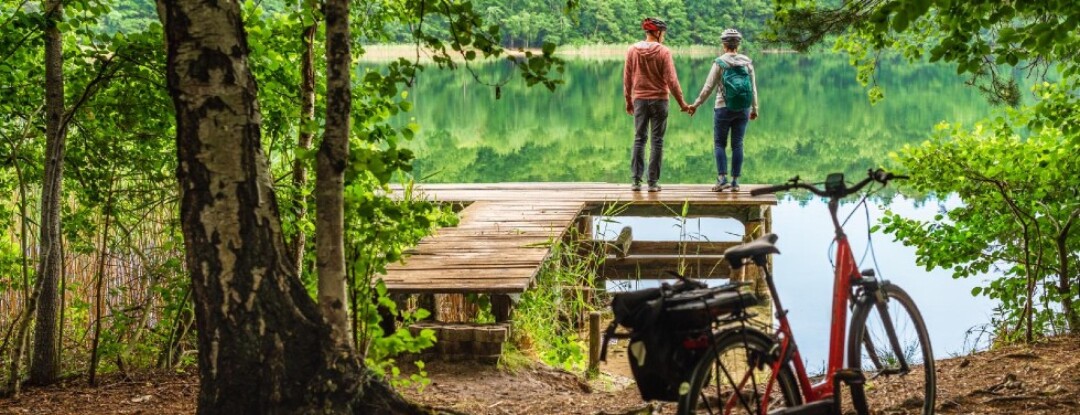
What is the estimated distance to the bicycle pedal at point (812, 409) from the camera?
11.0ft

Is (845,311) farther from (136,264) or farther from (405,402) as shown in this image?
(136,264)

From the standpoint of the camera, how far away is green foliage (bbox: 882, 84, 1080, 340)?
664 centimetres

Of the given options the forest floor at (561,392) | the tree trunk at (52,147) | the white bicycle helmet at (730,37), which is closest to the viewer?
the forest floor at (561,392)

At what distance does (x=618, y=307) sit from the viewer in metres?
3.05

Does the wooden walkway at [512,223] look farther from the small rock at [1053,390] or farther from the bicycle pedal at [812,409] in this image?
the bicycle pedal at [812,409]

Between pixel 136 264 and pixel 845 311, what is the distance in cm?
561

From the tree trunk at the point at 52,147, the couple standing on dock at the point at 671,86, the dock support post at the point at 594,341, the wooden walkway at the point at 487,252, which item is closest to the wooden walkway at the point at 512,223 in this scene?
the wooden walkway at the point at 487,252

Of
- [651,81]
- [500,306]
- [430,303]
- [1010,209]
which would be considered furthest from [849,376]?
[651,81]

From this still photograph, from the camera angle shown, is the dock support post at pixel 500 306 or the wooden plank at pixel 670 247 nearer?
the dock support post at pixel 500 306

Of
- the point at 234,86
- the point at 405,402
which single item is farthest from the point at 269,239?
the point at 405,402

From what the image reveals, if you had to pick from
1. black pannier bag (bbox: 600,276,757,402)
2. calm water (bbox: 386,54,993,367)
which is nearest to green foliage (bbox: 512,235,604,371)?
calm water (bbox: 386,54,993,367)

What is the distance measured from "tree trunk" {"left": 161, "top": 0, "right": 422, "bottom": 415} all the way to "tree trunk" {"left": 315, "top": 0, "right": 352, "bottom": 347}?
0.06 meters

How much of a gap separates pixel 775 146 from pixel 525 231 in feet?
58.0

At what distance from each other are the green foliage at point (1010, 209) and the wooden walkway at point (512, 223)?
2.68 metres
